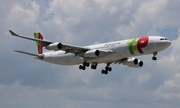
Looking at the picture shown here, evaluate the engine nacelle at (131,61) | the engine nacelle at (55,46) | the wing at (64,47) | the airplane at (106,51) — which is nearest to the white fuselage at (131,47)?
the airplane at (106,51)

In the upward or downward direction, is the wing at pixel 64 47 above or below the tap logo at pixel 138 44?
above

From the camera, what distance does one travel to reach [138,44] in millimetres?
86688

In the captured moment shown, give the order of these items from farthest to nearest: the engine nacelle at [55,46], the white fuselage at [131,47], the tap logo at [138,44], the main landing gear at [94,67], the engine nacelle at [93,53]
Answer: the main landing gear at [94,67] → the engine nacelle at [93,53] → the engine nacelle at [55,46] → the tap logo at [138,44] → the white fuselage at [131,47]

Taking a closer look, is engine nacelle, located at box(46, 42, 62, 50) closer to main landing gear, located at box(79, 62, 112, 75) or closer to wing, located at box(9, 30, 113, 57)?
wing, located at box(9, 30, 113, 57)

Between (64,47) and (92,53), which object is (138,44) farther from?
(64,47)

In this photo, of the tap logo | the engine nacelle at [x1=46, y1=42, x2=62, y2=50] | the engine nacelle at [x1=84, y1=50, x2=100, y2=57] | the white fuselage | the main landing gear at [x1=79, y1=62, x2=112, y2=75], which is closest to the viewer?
the white fuselage

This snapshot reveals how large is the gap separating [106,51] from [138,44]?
21.0 feet

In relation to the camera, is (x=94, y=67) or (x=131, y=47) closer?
(x=131, y=47)

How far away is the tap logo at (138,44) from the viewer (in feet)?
284

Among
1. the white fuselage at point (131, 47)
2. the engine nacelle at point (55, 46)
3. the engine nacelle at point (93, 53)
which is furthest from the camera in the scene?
the engine nacelle at point (93, 53)

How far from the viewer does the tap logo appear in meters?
86.5

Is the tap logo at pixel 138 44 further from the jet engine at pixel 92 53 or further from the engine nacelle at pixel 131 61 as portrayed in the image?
the engine nacelle at pixel 131 61

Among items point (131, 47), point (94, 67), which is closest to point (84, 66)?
point (94, 67)

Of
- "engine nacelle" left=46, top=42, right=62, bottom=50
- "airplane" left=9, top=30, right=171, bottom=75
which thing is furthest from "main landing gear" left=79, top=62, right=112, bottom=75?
"engine nacelle" left=46, top=42, right=62, bottom=50
